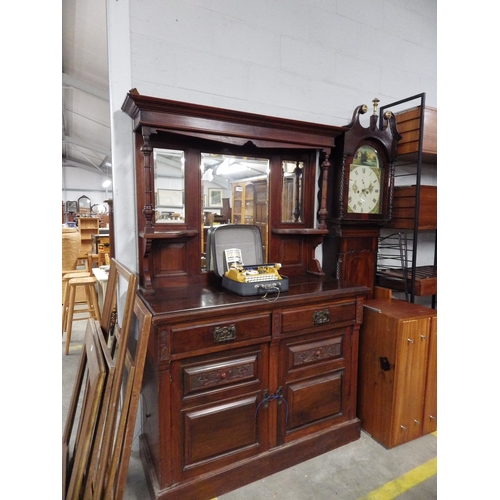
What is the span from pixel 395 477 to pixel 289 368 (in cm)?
80

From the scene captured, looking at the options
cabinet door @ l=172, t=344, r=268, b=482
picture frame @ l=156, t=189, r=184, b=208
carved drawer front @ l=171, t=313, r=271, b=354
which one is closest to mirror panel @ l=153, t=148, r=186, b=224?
picture frame @ l=156, t=189, r=184, b=208

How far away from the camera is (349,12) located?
2.30 metres

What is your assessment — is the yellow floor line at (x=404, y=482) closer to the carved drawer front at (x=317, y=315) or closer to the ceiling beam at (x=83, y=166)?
the carved drawer front at (x=317, y=315)

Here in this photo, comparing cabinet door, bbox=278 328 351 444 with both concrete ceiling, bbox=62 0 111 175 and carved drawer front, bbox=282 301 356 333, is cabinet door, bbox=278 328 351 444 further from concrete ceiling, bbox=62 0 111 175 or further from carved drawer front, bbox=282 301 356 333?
concrete ceiling, bbox=62 0 111 175

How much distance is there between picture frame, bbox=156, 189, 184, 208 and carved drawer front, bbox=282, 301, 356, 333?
84 centimetres

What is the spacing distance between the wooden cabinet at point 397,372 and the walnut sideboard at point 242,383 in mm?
130

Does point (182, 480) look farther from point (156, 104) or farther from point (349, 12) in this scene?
point (349, 12)

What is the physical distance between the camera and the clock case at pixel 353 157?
2.18 meters

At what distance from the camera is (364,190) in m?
2.34

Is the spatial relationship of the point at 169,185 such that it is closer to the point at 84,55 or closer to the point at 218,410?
the point at 218,410

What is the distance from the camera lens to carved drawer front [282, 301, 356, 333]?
1.72 metres

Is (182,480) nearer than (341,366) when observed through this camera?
Yes
